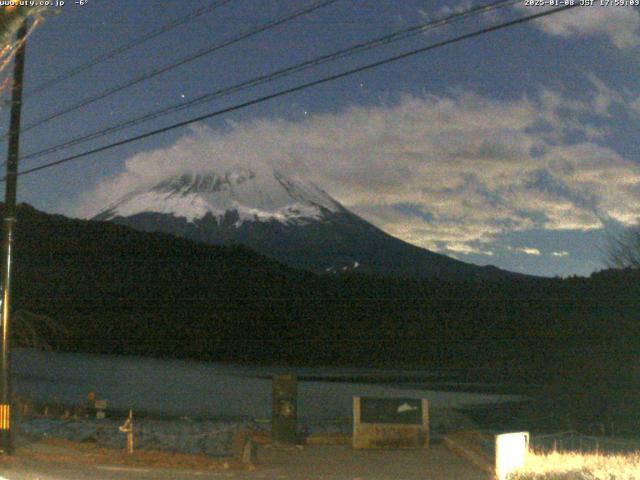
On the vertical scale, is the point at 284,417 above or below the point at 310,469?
above

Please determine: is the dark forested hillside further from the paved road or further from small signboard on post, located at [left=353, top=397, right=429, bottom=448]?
the paved road

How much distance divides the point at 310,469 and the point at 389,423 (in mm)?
3672

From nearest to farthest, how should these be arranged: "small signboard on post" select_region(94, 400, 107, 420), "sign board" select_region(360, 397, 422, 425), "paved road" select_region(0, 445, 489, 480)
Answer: "paved road" select_region(0, 445, 489, 480) < "sign board" select_region(360, 397, 422, 425) < "small signboard on post" select_region(94, 400, 107, 420)

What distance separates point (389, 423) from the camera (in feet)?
61.2

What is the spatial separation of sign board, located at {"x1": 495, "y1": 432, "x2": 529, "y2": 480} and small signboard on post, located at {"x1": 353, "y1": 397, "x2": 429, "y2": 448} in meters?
5.68

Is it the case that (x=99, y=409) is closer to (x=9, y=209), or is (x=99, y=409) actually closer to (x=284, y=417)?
(x=284, y=417)

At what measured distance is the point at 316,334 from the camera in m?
100

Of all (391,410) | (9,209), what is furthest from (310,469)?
(9,209)

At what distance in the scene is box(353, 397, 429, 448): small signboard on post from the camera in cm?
1841

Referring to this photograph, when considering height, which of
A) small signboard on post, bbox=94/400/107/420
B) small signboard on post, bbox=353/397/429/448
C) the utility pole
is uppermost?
the utility pole

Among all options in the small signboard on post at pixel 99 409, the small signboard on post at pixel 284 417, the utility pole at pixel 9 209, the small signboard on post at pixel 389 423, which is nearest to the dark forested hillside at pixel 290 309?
the small signboard on post at pixel 99 409

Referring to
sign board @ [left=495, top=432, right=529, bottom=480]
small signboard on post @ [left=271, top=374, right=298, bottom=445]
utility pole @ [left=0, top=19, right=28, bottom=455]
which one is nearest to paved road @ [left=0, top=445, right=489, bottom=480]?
small signboard on post @ [left=271, top=374, right=298, bottom=445]

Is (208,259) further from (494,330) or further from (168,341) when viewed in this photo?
→ (494,330)

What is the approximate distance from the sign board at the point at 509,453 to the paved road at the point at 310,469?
91 centimetres
